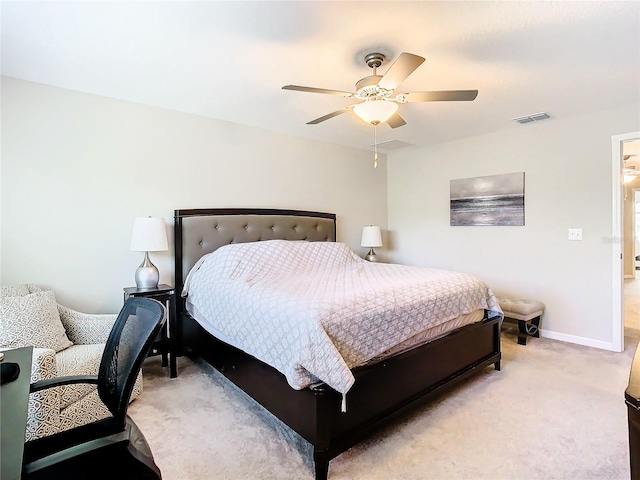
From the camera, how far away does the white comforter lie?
1.75 meters

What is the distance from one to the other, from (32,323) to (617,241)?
4.80m

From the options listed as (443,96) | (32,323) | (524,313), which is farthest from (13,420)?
(524,313)

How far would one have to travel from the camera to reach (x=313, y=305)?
188cm

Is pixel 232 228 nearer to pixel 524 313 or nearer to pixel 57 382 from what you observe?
pixel 57 382

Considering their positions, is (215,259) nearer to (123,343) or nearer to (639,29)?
(123,343)

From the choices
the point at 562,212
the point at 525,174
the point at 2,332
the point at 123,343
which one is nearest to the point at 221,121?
the point at 2,332

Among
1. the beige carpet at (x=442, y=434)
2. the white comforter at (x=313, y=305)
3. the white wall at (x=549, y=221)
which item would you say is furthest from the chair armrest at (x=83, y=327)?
the white wall at (x=549, y=221)

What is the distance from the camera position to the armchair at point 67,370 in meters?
1.70

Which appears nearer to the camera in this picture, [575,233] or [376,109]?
[376,109]

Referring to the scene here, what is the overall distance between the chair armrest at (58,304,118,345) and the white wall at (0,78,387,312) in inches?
14.1

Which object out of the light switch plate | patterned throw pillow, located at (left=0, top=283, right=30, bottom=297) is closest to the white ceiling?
the light switch plate

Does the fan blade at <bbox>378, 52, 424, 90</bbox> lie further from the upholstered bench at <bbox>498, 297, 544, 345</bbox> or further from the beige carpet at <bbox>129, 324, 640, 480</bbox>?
the upholstered bench at <bbox>498, 297, 544, 345</bbox>

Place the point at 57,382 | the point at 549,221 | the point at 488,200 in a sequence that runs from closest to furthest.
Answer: the point at 57,382 → the point at 549,221 → the point at 488,200

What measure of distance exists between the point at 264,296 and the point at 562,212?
3325 mm
